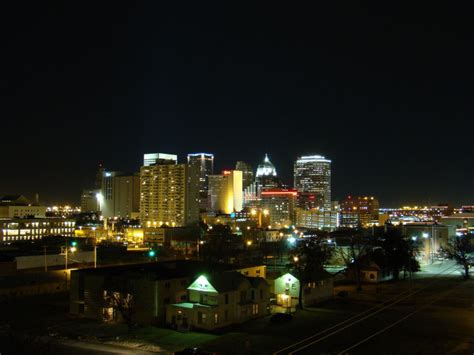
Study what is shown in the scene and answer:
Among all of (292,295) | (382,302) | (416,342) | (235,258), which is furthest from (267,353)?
(235,258)

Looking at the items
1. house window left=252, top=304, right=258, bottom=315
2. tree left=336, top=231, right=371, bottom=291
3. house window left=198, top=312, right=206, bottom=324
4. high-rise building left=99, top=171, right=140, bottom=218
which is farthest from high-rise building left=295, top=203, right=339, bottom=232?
house window left=198, top=312, right=206, bottom=324

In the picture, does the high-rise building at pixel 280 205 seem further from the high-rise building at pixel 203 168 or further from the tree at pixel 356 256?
the tree at pixel 356 256

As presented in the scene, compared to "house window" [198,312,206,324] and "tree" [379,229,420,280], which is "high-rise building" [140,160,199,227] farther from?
"house window" [198,312,206,324]

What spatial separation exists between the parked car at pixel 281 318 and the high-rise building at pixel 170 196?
8373 centimetres

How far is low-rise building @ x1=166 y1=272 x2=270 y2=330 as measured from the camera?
22016mm

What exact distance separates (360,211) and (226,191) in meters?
47.6

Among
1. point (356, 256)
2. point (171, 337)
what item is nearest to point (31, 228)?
point (356, 256)

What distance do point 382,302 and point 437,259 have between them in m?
29.0

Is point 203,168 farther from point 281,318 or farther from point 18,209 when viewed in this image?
point 281,318

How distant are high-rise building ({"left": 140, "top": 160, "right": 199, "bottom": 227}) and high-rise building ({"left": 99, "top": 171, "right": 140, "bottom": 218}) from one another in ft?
57.0

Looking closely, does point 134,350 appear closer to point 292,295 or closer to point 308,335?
point 308,335

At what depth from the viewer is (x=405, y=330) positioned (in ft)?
70.0

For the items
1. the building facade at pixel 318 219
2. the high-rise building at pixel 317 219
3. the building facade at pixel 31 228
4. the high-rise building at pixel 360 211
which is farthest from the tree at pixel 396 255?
the high-rise building at pixel 360 211

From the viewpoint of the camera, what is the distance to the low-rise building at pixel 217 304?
2202cm
